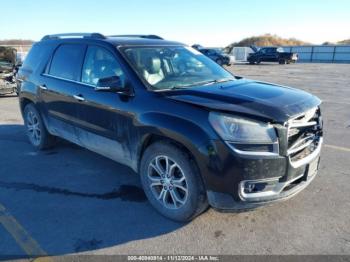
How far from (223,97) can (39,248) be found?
7.48 feet

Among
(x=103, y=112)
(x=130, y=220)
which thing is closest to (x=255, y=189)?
(x=130, y=220)

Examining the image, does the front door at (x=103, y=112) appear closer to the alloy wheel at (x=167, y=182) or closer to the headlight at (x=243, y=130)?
the alloy wheel at (x=167, y=182)

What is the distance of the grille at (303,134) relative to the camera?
10.6 feet

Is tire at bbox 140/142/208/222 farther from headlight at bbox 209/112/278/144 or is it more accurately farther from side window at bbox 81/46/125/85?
side window at bbox 81/46/125/85

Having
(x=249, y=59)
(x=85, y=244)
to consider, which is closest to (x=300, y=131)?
(x=85, y=244)

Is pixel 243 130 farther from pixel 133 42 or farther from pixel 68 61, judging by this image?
pixel 68 61

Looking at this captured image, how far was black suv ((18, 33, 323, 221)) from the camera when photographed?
308 centimetres

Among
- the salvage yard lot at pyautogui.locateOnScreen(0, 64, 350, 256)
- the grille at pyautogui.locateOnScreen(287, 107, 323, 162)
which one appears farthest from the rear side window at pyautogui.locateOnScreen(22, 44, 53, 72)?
the grille at pyautogui.locateOnScreen(287, 107, 323, 162)

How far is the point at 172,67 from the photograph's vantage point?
4.35 m

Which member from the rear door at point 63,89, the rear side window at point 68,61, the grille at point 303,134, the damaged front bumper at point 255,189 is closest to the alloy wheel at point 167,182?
the damaged front bumper at point 255,189

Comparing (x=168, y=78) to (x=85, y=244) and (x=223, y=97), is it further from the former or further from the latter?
(x=85, y=244)

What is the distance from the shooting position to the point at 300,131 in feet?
11.1

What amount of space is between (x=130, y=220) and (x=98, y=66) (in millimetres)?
2024

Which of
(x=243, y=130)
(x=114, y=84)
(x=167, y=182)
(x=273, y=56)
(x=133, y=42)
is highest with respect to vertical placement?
(x=133, y=42)
